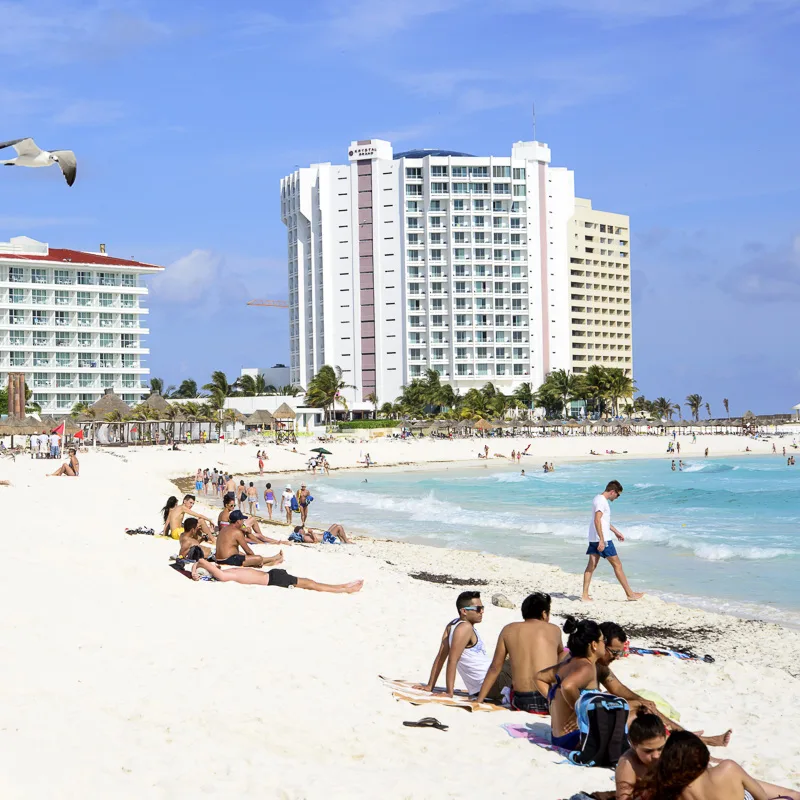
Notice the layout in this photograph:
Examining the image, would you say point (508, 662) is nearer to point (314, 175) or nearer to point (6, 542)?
point (6, 542)

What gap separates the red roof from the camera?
3506 inches

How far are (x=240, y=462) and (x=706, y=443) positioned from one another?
4591 cm


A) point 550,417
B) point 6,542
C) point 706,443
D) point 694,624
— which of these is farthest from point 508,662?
point 550,417

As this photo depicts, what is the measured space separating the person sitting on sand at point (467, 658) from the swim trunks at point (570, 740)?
104cm

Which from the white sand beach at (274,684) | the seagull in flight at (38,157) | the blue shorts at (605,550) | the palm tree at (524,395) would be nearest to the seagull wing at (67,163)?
the seagull in flight at (38,157)

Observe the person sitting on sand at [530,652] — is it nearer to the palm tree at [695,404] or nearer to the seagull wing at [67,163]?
the seagull wing at [67,163]

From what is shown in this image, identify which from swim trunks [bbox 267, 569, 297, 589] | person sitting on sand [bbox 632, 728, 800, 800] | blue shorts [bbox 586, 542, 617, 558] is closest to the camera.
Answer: person sitting on sand [bbox 632, 728, 800, 800]

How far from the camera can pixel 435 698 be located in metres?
7.19

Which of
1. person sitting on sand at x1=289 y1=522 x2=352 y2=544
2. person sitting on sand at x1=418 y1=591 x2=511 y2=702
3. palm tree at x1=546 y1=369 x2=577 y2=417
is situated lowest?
person sitting on sand at x1=289 y1=522 x2=352 y2=544

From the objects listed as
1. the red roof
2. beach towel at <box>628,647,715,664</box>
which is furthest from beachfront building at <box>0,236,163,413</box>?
beach towel at <box>628,647,715,664</box>

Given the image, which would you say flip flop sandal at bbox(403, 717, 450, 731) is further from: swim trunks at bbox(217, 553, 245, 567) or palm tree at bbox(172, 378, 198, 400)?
palm tree at bbox(172, 378, 198, 400)

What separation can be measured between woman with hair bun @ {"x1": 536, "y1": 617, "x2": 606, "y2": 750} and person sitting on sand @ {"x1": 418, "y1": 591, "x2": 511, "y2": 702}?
911 mm

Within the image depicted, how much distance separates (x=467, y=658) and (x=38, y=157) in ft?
15.1

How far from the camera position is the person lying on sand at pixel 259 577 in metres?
10.9
